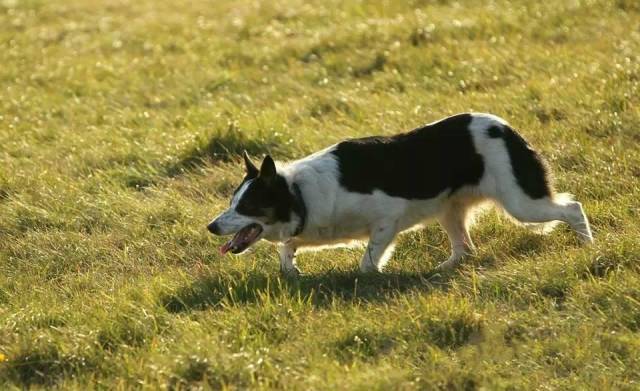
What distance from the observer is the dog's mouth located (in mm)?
6988

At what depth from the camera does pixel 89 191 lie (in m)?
9.24

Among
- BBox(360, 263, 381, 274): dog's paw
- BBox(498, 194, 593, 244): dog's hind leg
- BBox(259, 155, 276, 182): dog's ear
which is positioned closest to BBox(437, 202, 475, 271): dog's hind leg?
BBox(498, 194, 593, 244): dog's hind leg

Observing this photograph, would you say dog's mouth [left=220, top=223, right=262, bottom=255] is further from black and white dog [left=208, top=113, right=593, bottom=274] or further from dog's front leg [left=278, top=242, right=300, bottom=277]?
dog's front leg [left=278, top=242, right=300, bottom=277]

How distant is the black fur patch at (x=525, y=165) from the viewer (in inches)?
284

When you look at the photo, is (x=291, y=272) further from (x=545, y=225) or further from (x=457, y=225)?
(x=545, y=225)

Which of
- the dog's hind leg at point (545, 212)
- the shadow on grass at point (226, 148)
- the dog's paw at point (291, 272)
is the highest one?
the dog's hind leg at point (545, 212)

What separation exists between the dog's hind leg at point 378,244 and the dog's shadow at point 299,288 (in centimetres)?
14

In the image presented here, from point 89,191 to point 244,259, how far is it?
2.31 m

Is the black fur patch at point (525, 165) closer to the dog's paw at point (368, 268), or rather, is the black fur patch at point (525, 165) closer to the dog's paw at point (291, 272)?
the dog's paw at point (368, 268)

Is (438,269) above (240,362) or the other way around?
the other way around

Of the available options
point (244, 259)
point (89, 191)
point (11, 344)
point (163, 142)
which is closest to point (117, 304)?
point (11, 344)

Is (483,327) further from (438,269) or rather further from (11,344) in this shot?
(11,344)

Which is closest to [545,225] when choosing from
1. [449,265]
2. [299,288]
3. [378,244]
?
[449,265]

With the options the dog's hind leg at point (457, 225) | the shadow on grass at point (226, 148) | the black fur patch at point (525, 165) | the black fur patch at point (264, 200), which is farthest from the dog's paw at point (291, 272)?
the shadow on grass at point (226, 148)
